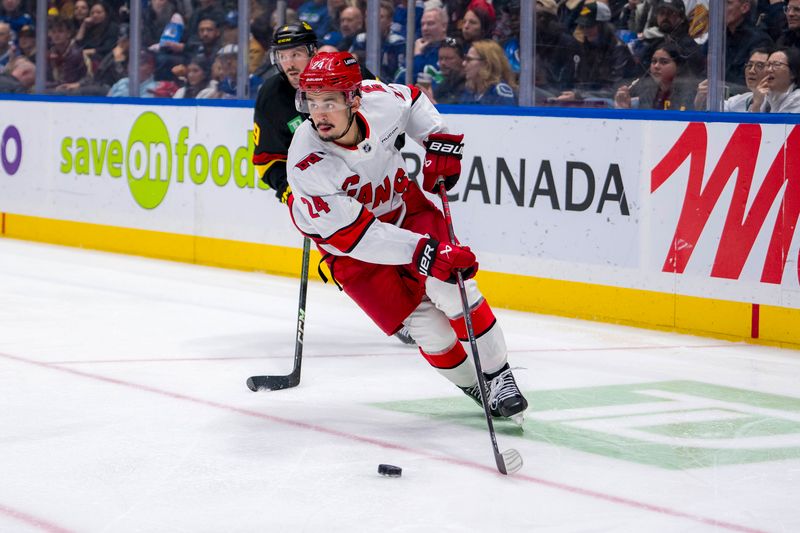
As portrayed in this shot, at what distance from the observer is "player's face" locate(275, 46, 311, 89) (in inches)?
190

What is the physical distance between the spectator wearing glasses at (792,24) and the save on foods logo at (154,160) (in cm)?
339

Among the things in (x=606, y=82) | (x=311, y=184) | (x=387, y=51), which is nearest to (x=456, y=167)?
(x=311, y=184)

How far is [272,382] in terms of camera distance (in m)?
4.48

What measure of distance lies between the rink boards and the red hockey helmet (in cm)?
246

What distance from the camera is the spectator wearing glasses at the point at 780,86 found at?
5527 millimetres

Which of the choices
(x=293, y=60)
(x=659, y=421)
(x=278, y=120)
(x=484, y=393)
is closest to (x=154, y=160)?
(x=278, y=120)

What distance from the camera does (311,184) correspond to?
3.70 metres

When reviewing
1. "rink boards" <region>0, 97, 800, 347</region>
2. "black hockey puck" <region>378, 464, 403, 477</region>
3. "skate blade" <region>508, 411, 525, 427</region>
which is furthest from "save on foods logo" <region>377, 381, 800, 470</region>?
"rink boards" <region>0, 97, 800, 347</region>

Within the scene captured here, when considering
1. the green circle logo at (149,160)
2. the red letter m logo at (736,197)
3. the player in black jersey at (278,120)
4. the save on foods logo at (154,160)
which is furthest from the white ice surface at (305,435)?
the green circle logo at (149,160)

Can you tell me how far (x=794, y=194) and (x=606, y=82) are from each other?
1160mm

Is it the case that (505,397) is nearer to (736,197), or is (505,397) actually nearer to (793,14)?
(736,197)

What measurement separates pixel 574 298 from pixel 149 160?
3.46 meters

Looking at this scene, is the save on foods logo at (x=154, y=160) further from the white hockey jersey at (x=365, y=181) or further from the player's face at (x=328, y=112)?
the player's face at (x=328, y=112)

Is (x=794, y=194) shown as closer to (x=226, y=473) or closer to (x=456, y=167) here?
(x=456, y=167)
